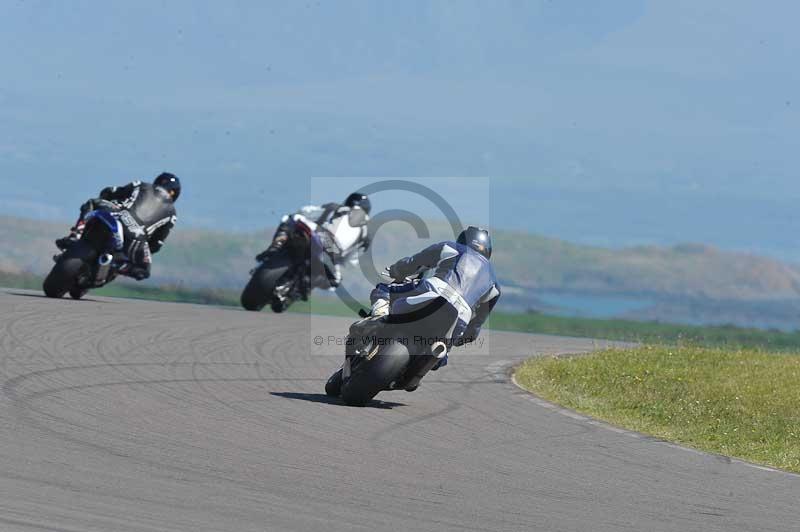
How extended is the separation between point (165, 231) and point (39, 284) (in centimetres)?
714

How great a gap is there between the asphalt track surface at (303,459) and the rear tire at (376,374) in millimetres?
186

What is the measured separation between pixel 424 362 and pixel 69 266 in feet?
30.6

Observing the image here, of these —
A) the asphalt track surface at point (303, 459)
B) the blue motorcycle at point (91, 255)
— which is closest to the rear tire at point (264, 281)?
the blue motorcycle at point (91, 255)

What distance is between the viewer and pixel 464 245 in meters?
12.1

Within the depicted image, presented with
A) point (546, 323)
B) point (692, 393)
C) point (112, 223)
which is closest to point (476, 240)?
point (692, 393)

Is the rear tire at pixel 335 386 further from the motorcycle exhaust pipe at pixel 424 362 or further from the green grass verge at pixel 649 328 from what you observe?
the green grass verge at pixel 649 328

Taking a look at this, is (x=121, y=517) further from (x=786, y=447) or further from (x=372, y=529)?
(x=786, y=447)

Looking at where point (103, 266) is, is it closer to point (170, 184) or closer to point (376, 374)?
point (170, 184)

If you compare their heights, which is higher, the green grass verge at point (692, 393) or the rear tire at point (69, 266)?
the rear tire at point (69, 266)

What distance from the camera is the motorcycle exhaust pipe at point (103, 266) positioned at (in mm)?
19688

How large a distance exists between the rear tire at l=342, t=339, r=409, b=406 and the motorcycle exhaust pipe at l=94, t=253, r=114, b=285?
29.1 feet

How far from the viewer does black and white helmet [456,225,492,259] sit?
12180 mm

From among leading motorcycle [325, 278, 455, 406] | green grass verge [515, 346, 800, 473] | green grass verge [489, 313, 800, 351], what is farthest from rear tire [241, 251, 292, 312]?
green grass verge [489, 313, 800, 351]

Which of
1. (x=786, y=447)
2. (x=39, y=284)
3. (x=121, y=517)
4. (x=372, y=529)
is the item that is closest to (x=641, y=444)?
(x=786, y=447)
